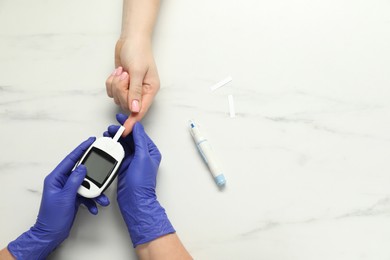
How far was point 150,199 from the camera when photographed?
771 mm

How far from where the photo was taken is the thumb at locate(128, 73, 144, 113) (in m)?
0.77

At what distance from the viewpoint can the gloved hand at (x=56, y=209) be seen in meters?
0.73

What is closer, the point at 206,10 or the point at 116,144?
the point at 116,144

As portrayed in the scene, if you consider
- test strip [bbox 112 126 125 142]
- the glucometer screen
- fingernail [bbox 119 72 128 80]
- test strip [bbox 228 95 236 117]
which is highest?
fingernail [bbox 119 72 128 80]

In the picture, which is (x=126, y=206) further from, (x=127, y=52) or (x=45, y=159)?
(x=127, y=52)

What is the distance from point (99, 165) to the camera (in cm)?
73

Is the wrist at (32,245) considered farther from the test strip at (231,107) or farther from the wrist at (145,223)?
the test strip at (231,107)

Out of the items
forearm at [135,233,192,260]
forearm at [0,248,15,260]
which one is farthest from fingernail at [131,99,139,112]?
forearm at [0,248,15,260]

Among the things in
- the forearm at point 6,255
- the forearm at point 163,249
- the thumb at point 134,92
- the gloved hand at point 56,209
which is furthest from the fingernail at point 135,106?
the forearm at point 6,255

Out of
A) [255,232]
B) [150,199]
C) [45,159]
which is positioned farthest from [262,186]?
[45,159]

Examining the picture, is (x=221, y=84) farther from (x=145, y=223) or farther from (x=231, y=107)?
(x=145, y=223)

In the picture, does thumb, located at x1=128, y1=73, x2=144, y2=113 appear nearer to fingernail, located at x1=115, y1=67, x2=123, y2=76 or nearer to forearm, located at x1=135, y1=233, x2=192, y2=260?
fingernail, located at x1=115, y1=67, x2=123, y2=76

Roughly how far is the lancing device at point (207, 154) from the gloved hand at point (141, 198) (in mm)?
92

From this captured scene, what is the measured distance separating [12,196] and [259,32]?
0.62 m
